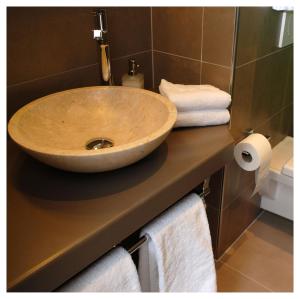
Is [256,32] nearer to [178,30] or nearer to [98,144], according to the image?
[178,30]

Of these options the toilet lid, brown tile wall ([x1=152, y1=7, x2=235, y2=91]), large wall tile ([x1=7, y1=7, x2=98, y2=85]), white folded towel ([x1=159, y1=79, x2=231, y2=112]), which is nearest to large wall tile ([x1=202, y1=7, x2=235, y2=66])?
brown tile wall ([x1=152, y1=7, x2=235, y2=91])

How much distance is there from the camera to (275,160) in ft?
5.65

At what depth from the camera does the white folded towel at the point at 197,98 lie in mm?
1150

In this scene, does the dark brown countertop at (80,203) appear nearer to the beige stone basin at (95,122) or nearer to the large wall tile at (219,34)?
the beige stone basin at (95,122)

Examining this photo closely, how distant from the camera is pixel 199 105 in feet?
3.82

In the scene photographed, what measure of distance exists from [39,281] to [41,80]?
68cm

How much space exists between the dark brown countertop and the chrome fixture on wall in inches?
13.3

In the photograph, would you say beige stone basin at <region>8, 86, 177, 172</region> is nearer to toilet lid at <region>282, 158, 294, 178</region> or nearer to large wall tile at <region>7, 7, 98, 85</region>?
large wall tile at <region>7, 7, 98, 85</region>

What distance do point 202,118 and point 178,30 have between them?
1.25ft

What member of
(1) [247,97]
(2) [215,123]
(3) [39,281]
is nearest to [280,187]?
(1) [247,97]

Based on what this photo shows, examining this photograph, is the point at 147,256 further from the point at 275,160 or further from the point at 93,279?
the point at 275,160

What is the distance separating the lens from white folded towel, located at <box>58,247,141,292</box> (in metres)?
0.84

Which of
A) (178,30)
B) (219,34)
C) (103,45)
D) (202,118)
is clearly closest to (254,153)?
(202,118)
